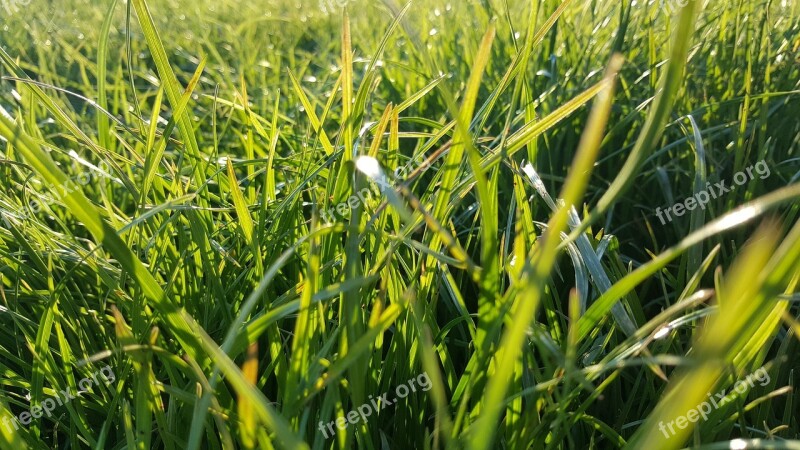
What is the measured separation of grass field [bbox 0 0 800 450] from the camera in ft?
1.46

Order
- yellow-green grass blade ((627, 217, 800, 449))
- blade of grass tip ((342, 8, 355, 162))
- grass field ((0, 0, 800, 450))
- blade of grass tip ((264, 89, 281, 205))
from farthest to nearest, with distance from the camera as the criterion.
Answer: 1. blade of grass tip ((264, 89, 281, 205))
2. blade of grass tip ((342, 8, 355, 162))
3. grass field ((0, 0, 800, 450))
4. yellow-green grass blade ((627, 217, 800, 449))

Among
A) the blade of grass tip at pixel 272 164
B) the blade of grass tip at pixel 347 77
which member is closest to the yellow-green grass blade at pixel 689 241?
the blade of grass tip at pixel 347 77

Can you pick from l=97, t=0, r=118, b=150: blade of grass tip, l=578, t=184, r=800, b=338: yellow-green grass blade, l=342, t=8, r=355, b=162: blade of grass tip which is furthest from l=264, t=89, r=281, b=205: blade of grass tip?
l=578, t=184, r=800, b=338: yellow-green grass blade

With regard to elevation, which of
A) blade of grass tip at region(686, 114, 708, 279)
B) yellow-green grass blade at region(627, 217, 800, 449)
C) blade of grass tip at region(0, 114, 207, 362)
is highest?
blade of grass tip at region(0, 114, 207, 362)

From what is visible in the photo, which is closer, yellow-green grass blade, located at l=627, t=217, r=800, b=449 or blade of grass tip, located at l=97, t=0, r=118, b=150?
yellow-green grass blade, located at l=627, t=217, r=800, b=449

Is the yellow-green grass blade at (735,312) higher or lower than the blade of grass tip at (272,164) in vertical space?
lower

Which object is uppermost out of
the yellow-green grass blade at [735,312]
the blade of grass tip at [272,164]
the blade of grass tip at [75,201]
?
the blade of grass tip at [75,201]

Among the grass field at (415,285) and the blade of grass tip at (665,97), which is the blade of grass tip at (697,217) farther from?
the blade of grass tip at (665,97)

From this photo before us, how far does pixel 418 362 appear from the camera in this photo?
0.70 metres

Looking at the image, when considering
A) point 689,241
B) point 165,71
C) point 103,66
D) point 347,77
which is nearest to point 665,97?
point 689,241

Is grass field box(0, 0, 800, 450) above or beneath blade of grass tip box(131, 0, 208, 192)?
beneath

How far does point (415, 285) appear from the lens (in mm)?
710

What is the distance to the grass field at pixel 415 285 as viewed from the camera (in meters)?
0.45

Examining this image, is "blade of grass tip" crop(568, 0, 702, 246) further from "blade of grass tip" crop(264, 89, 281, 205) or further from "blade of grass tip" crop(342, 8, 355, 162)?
"blade of grass tip" crop(264, 89, 281, 205)
